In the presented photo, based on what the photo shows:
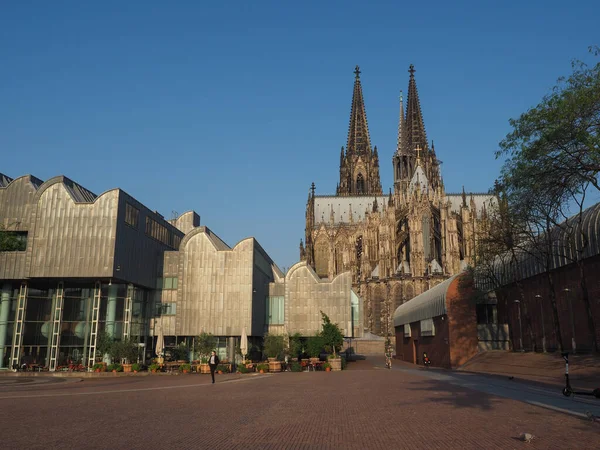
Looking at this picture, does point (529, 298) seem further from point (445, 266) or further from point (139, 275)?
point (445, 266)

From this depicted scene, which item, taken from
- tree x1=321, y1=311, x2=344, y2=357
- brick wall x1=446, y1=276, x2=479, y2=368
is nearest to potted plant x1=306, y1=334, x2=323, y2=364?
tree x1=321, y1=311, x2=344, y2=357

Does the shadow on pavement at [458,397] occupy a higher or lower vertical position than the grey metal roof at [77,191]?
lower

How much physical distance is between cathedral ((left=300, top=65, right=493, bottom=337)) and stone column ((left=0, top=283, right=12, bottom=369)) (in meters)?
61.4

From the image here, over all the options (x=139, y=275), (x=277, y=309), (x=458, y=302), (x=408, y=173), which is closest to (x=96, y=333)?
(x=139, y=275)

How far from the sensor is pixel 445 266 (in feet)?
311

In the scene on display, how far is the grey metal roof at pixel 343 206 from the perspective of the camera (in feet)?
397

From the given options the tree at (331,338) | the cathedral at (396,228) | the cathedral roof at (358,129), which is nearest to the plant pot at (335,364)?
the tree at (331,338)

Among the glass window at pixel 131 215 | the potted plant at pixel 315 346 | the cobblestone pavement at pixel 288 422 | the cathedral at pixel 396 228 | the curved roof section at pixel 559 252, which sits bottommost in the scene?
the cobblestone pavement at pixel 288 422

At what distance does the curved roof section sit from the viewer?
3086 cm

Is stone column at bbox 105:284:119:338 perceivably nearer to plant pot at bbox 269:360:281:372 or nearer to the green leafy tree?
plant pot at bbox 269:360:281:372

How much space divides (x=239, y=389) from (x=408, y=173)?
351 ft

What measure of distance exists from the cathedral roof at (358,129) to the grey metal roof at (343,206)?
14562mm

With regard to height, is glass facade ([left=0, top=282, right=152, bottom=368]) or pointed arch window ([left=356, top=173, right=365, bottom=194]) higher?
pointed arch window ([left=356, top=173, right=365, bottom=194])

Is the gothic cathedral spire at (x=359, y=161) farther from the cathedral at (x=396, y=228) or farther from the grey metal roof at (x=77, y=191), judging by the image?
the grey metal roof at (x=77, y=191)
